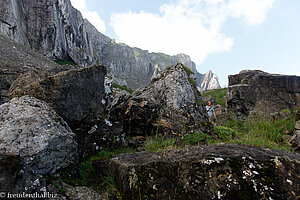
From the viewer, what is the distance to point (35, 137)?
273 centimetres

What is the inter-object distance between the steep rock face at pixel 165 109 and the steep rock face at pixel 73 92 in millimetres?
1199

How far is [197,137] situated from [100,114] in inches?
131

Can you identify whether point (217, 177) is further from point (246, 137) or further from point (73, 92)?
point (73, 92)

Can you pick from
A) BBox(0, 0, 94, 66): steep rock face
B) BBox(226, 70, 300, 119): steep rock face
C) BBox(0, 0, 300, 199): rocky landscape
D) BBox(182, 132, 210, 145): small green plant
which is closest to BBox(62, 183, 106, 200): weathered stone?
BBox(0, 0, 300, 199): rocky landscape

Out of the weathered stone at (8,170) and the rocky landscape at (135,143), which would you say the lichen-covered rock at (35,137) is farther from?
the weathered stone at (8,170)

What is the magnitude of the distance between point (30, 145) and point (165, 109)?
542cm

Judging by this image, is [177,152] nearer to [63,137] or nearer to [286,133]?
[63,137]

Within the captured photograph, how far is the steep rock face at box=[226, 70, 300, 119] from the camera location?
9.09m

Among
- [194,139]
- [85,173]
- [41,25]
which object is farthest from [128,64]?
[85,173]

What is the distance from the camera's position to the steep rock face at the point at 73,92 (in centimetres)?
389

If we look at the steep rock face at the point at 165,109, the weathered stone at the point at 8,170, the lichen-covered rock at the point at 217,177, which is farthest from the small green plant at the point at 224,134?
the weathered stone at the point at 8,170

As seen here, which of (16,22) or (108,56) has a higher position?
(108,56)

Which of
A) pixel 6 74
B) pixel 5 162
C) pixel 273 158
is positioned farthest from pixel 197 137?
pixel 6 74

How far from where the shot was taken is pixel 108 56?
142m
